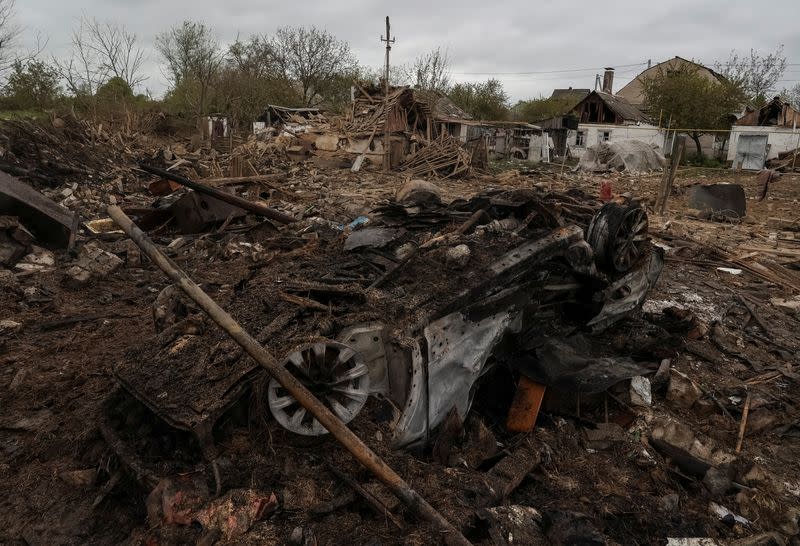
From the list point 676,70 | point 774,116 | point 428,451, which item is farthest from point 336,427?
point 676,70

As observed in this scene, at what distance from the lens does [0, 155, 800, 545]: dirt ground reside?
274cm

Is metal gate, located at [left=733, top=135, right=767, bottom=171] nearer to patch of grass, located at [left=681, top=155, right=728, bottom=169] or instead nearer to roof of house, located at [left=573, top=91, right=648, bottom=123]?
patch of grass, located at [left=681, top=155, right=728, bottom=169]

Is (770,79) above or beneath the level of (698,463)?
above

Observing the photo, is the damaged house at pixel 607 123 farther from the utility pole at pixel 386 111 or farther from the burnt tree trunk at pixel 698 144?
the utility pole at pixel 386 111

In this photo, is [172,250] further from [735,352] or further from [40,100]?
[40,100]

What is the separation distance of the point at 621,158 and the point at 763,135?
38.5 feet

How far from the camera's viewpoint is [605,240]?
16.1 ft

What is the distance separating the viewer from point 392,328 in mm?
3135

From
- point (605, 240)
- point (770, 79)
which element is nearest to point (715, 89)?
point (770, 79)

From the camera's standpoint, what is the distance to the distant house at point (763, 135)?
3133 cm

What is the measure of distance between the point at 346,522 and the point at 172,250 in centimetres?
704

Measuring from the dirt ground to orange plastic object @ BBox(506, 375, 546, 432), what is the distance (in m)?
0.10

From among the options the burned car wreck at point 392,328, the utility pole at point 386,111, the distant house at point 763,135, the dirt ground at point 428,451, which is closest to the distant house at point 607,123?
the distant house at point 763,135

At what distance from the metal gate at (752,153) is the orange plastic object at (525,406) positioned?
3491 cm
